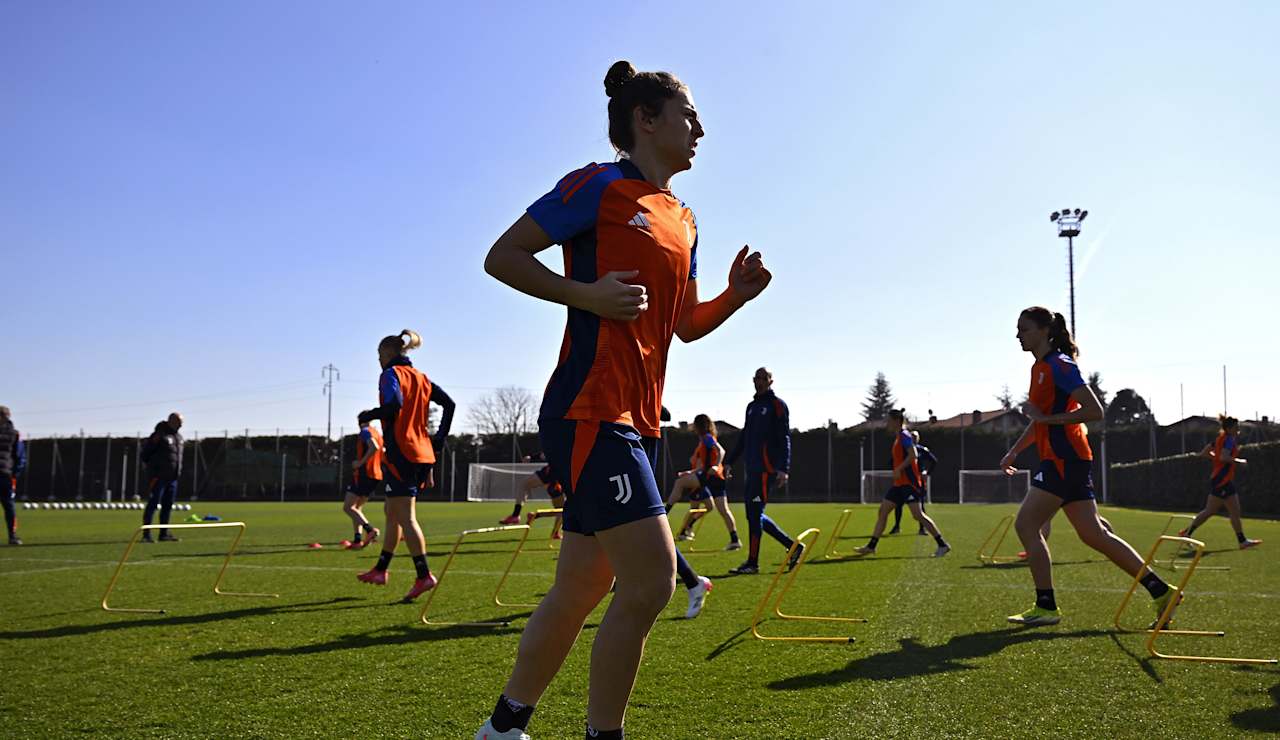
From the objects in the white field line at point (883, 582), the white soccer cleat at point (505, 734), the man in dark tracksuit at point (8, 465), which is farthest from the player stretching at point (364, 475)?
the white soccer cleat at point (505, 734)

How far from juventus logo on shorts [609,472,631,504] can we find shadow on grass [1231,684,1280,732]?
2978 millimetres

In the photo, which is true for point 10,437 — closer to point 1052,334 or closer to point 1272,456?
point 1052,334

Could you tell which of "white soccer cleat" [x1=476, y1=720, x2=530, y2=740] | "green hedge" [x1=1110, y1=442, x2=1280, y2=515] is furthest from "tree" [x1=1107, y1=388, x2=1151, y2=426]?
"white soccer cleat" [x1=476, y1=720, x2=530, y2=740]

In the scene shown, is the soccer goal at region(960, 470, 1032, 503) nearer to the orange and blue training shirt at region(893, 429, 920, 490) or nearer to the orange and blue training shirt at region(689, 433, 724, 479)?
the orange and blue training shirt at region(893, 429, 920, 490)

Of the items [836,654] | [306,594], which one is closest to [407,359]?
[306,594]

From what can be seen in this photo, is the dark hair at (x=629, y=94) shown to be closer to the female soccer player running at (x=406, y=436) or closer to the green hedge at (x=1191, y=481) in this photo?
the female soccer player running at (x=406, y=436)

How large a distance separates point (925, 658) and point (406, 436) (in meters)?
4.40

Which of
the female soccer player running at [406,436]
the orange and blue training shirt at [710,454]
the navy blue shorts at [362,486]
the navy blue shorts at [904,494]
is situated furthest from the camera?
the orange and blue training shirt at [710,454]

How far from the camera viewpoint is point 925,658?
5.31 m

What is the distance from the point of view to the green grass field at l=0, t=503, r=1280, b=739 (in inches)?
153

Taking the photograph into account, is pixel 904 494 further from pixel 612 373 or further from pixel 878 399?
pixel 878 399

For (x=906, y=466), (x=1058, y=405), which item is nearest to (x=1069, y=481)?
(x=1058, y=405)

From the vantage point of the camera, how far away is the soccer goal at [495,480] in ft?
150

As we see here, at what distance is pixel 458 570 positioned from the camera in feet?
34.0
